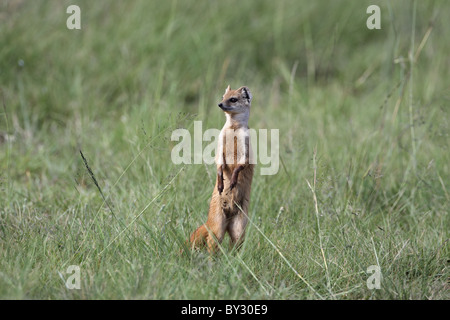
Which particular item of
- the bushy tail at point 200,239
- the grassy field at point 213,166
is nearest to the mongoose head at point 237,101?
the grassy field at point 213,166

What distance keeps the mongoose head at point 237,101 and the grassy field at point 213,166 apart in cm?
25

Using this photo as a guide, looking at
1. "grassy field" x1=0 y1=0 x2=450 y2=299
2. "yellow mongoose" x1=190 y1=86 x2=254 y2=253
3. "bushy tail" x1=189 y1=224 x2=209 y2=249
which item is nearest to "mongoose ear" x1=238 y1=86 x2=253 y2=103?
"yellow mongoose" x1=190 y1=86 x2=254 y2=253

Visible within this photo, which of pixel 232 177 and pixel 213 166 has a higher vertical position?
pixel 232 177

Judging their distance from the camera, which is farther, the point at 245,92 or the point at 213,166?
the point at 213,166

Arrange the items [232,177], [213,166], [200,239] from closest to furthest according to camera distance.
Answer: [232,177], [200,239], [213,166]

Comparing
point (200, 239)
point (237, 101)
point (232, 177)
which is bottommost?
point (200, 239)

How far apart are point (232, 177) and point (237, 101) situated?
40 centimetres

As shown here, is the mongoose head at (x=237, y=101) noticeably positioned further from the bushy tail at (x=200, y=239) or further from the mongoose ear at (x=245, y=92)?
the bushy tail at (x=200, y=239)

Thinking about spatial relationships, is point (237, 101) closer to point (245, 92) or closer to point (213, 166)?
point (245, 92)

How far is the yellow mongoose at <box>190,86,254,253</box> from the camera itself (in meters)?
3.19

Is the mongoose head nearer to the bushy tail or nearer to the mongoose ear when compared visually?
the mongoose ear

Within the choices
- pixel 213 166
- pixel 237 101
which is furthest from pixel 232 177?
pixel 213 166

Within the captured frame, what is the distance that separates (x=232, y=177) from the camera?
3168 mm
